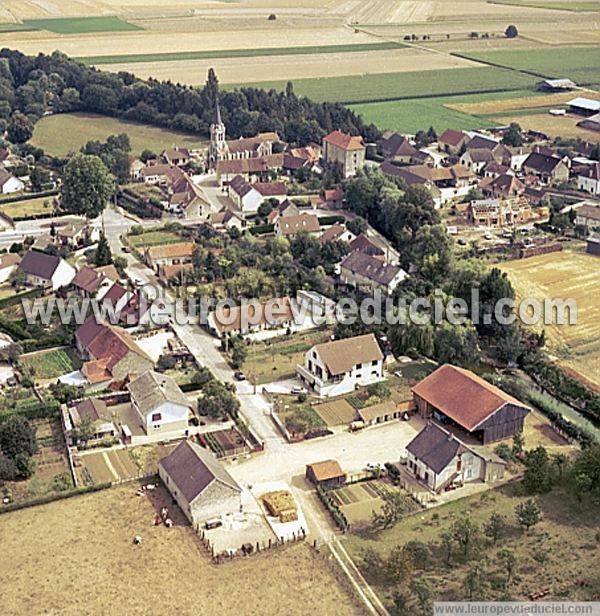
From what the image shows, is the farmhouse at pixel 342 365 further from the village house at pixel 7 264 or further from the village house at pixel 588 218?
the village house at pixel 588 218

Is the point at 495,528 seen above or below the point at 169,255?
below

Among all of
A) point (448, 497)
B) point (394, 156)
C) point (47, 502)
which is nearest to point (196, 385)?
point (47, 502)

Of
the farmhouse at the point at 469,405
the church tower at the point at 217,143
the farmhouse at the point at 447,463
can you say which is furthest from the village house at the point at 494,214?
the farmhouse at the point at 447,463

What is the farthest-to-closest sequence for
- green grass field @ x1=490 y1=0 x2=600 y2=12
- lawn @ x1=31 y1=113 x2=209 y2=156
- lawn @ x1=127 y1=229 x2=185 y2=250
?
green grass field @ x1=490 y1=0 x2=600 y2=12
lawn @ x1=31 y1=113 x2=209 y2=156
lawn @ x1=127 y1=229 x2=185 y2=250

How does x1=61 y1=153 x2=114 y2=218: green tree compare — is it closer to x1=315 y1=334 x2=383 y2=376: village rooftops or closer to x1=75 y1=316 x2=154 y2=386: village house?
x1=75 y1=316 x2=154 y2=386: village house

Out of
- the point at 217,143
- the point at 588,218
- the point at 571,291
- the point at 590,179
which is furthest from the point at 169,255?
the point at 590,179

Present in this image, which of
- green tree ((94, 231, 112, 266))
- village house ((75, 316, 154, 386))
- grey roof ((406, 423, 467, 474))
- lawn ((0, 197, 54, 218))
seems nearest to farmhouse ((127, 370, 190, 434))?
village house ((75, 316, 154, 386))

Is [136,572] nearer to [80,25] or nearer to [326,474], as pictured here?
[326,474]
